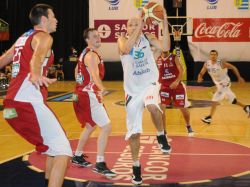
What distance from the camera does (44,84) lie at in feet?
13.4

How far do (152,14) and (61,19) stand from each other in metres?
20.8

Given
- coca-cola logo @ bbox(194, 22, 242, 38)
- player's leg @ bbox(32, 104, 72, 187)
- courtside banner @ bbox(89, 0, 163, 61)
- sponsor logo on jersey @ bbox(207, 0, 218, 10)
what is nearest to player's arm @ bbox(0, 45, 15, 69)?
player's leg @ bbox(32, 104, 72, 187)

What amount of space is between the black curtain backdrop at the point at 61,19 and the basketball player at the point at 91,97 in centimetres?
1998

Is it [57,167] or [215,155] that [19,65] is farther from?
[215,155]

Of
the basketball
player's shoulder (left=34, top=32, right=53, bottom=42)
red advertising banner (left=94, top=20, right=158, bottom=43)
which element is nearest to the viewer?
player's shoulder (left=34, top=32, right=53, bottom=42)

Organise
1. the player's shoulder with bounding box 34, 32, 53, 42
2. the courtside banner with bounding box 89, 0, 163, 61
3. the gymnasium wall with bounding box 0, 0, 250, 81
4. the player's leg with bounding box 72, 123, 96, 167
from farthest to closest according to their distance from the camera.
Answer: the gymnasium wall with bounding box 0, 0, 250, 81, the courtside banner with bounding box 89, 0, 163, 61, the player's leg with bounding box 72, 123, 96, 167, the player's shoulder with bounding box 34, 32, 53, 42

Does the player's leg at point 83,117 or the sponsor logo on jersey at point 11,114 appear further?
the player's leg at point 83,117

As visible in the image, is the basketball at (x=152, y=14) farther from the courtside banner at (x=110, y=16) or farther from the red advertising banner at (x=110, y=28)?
the red advertising banner at (x=110, y=28)

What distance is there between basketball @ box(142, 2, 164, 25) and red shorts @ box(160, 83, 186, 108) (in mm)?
2801

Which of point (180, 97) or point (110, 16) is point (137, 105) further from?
point (110, 16)

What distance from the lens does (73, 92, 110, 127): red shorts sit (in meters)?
6.23

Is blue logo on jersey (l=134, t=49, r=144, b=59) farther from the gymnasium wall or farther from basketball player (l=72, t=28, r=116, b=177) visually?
the gymnasium wall

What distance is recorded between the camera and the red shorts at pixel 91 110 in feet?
20.4

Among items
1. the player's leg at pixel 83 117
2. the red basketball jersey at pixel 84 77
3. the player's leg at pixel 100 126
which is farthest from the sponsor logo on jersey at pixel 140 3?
the player's leg at pixel 100 126
